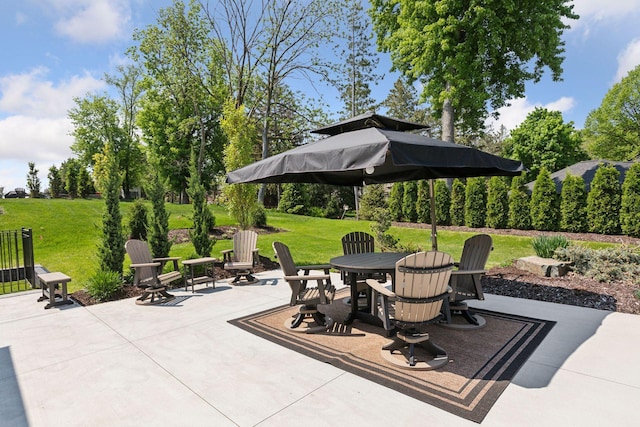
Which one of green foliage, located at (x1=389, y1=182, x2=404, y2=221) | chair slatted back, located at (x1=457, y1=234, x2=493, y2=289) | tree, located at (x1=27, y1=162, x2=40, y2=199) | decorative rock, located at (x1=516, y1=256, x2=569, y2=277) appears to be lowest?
decorative rock, located at (x1=516, y1=256, x2=569, y2=277)

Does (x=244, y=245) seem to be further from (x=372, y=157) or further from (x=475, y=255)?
(x=372, y=157)

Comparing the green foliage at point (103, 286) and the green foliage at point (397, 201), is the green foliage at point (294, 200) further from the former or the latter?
the green foliage at point (103, 286)

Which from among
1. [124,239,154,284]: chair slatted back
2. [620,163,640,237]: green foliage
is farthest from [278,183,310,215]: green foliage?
[124,239,154,284]: chair slatted back

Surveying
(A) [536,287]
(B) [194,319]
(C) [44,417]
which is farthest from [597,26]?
(C) [44,417]

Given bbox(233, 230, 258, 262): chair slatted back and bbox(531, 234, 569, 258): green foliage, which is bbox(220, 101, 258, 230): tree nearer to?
bbox(233, 230, 258, 262): chair slatted back

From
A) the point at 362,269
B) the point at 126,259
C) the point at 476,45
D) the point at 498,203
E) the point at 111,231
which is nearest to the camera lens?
the point at 362,269

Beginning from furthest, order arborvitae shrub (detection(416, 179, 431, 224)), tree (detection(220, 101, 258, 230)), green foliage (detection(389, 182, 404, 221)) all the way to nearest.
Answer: green foliage (detection(389, 182, 404, 221)) < arborvitae shrub (detection(416, 179, 431, 224)) < tree (detection(220, 101, 258, 230))

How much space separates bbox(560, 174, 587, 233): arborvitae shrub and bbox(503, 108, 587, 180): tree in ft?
52.4

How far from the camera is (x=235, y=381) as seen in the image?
2918mm

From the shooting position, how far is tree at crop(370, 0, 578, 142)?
39.1 ft

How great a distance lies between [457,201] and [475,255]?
11.0 meters

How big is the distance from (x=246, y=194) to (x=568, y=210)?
11.3 meters

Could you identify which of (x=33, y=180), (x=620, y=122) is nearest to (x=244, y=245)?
(x=33, y=180)

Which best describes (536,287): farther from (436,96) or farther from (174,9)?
(174,9)
